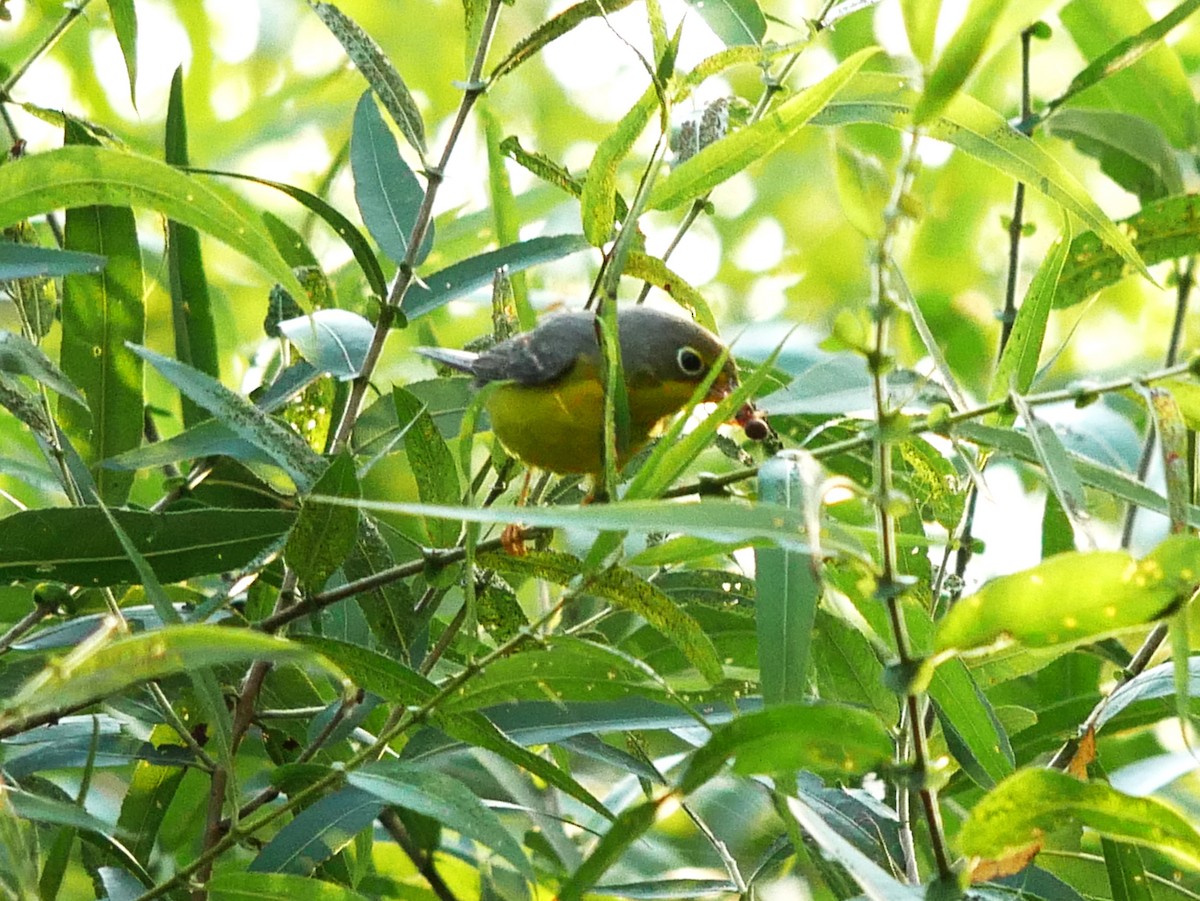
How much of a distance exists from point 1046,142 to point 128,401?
3.43 meters

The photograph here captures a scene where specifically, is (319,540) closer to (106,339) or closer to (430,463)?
(430,463)

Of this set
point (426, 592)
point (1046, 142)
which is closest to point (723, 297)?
point (1046, 142)

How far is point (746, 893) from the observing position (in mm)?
1879

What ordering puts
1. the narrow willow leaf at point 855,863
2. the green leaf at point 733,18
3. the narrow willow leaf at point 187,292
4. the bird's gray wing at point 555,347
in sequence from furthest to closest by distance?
the bird's gray wing at point 555,347 < the narrow willow leaf at point 187,292 < the green leaf at point 733,18 < the narrow willow leaf at point 855,863

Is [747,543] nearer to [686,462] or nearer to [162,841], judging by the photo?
[686,462]

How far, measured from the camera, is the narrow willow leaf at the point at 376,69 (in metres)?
2.19

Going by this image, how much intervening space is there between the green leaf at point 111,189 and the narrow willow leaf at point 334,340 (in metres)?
0.37

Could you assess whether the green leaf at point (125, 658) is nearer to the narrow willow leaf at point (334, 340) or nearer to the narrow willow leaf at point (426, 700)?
the narrow willow leaf at point (426, 700)

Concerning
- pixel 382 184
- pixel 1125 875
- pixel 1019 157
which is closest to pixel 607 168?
pixel 1019 157

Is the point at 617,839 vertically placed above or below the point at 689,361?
below

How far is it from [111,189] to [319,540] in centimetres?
51

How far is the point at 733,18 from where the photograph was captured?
210cm

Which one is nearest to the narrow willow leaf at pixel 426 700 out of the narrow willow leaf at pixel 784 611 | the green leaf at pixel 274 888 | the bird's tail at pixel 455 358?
the green leaf at pixel 274 888

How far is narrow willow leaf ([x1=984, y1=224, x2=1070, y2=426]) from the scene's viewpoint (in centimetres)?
180
